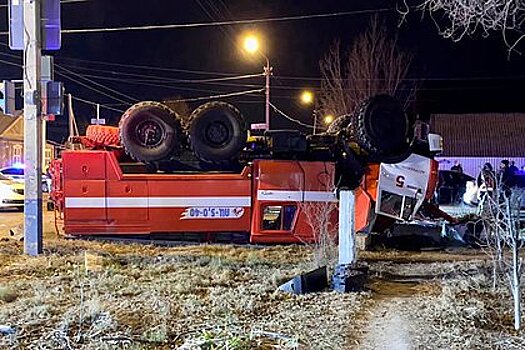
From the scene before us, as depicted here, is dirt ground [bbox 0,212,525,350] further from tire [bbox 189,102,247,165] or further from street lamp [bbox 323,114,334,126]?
street lamp [bbox 323,114,334,126]

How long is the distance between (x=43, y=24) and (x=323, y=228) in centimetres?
577

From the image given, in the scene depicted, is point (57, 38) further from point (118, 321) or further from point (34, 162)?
point (118, 321)

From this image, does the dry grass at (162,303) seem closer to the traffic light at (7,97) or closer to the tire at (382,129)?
the tire at (382,129)

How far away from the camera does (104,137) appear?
1182 cm

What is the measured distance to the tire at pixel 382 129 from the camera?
11016mm

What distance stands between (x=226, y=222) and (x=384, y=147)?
10.3 feet

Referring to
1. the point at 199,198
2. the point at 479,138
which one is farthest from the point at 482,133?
the point at 199,198

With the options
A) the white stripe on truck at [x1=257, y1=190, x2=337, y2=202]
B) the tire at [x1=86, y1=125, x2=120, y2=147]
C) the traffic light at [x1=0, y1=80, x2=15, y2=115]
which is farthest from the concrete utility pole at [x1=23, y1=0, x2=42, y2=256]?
the white stripe on truck at [x1=257, y1=190, x2=337, y2=202]

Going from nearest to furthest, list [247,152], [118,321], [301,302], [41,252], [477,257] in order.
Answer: [118,321] < [301,302] < [41,252] < [477,257] < [247,152]

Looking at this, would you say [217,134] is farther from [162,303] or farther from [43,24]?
[162,303]

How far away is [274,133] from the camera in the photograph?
1166 centimetres

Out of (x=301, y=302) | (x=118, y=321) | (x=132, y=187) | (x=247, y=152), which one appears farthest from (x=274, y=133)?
(x=118, y=321)

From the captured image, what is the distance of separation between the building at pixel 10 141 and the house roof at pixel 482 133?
26468mm

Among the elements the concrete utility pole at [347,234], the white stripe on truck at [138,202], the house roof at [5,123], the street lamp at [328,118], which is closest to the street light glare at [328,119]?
the street lamp at [328,118]
